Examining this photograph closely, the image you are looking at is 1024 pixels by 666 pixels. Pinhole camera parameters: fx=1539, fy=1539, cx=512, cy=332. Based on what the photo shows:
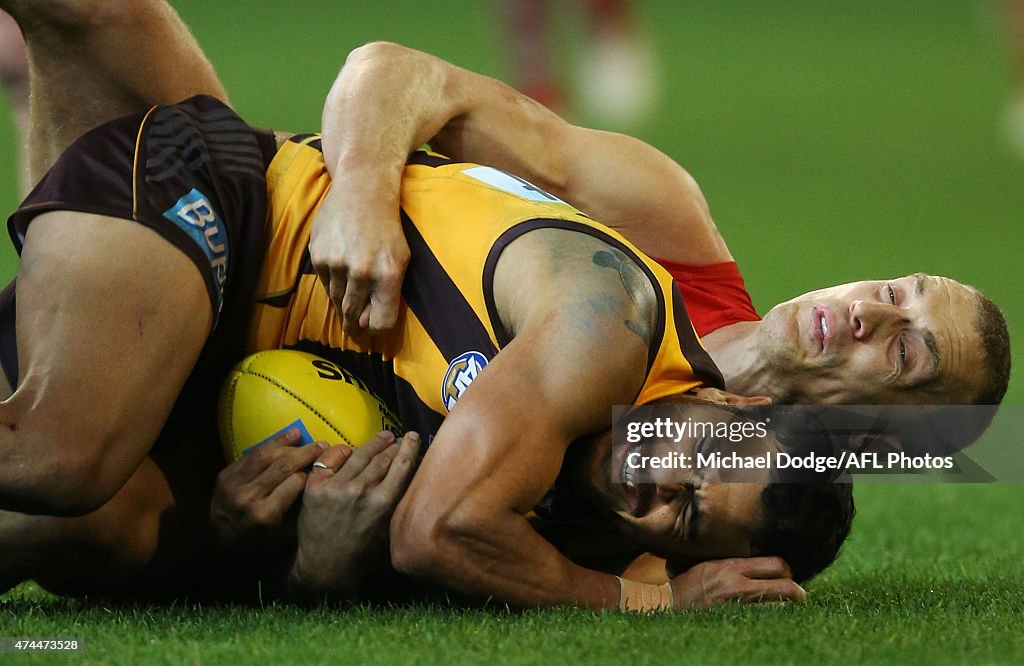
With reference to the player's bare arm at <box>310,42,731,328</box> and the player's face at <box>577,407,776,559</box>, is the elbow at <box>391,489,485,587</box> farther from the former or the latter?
the player's bare arm at <box>310,42,731,328</box>

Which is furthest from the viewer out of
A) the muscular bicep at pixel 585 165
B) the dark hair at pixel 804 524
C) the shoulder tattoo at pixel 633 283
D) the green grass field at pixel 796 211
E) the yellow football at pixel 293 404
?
the muscular bicep at pixel 585 165

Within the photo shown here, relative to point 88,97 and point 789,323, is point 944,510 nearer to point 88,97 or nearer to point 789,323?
point 789,323

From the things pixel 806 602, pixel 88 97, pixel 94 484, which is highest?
pixel 88 97

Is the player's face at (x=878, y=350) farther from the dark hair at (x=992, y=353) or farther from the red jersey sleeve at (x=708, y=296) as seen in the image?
the red jersey sleeve at (x=708, y=296)

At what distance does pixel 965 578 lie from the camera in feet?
14.2

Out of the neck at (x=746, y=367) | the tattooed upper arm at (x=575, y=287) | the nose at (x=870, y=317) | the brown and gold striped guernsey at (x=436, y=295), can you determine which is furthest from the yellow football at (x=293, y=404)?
the nose at (x=870, y=317)

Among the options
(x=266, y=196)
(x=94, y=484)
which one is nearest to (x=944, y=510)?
(x=266, y=196)

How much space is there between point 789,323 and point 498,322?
1.21 metres

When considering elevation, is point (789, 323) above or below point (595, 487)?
above

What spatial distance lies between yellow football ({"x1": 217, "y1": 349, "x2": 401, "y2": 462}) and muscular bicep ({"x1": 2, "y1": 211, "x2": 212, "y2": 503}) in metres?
0.23

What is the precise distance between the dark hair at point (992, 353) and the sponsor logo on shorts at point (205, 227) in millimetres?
2254

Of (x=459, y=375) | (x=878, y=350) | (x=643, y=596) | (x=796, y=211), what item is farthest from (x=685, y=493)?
(x=796, y=211)

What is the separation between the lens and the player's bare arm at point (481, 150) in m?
4.18

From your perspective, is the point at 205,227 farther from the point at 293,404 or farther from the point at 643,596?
the point at 643,596
